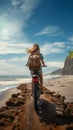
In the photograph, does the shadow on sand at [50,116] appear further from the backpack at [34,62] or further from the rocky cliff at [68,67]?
the rocky cliff at [68,67]

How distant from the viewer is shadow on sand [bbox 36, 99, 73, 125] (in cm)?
625

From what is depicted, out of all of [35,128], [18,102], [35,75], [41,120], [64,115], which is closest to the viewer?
[35,128]

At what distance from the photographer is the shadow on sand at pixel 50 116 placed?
625 cm

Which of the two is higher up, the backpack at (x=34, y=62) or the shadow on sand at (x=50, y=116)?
A: the backpack at (x=34, y=62)

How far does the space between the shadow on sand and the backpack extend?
125 centimetres

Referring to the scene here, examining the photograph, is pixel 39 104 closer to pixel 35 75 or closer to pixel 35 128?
pixel 35 75

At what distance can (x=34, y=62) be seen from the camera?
8477mm

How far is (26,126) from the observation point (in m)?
5.80

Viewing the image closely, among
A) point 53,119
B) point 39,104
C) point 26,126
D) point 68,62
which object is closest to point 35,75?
point 39,104

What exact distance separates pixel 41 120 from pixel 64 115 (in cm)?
77

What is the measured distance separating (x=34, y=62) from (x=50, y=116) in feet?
7.49

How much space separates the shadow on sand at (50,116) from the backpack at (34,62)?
1.25 m

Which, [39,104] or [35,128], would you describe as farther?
[39,104]

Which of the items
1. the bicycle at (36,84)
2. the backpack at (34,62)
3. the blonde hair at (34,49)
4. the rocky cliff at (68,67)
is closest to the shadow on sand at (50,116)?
the bicycle at (36,84)
